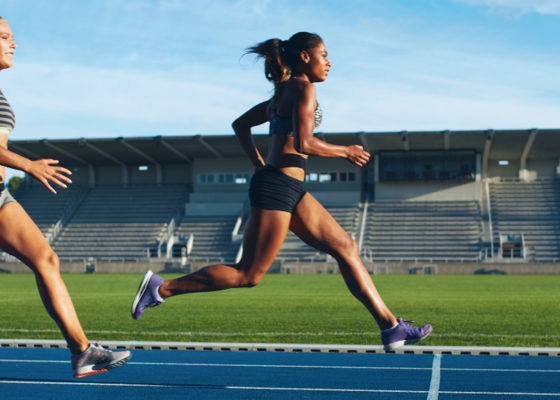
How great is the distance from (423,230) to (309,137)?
37.8 m

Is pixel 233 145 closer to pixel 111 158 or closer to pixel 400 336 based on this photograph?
pixel 111 158

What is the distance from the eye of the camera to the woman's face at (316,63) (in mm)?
3889

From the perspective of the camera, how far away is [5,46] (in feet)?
12.2

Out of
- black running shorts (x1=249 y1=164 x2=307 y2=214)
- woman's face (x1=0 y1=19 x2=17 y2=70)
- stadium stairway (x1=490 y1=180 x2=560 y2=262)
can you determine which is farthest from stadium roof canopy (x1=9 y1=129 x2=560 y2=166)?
woman's face (x1=0 y1=19 x2=17 y2=70)

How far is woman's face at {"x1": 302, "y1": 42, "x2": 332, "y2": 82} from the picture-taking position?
389 cm

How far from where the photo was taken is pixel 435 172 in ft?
144

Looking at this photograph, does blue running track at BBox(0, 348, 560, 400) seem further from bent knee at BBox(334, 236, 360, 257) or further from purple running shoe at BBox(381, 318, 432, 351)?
bent knee at BBox(334, 236, 360, 257)

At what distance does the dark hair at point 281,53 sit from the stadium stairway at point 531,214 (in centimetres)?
3524

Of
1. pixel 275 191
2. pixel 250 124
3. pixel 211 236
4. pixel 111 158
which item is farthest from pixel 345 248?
pixel 111 158

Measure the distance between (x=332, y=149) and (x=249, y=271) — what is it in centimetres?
95

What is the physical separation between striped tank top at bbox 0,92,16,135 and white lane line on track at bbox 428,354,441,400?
3001 millimetres

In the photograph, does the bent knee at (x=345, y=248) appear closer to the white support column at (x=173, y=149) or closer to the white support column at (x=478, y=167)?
the white support column at (x=173, y=149)

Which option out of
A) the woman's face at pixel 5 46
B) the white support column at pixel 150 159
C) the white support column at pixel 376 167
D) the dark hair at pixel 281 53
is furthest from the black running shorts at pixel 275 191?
the white support column at pixel 150 159

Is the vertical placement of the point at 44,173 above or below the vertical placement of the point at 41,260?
above
